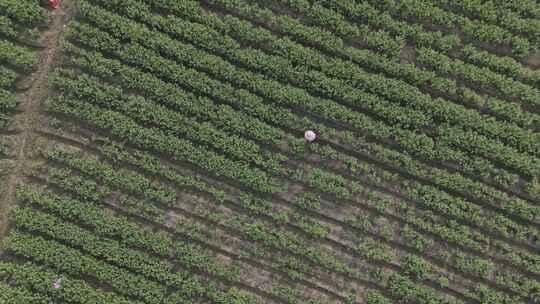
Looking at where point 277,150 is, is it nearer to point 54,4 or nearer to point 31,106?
point 31,106

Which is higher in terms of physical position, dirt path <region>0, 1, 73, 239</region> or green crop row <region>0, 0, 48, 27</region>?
green crop row <region>0, 0, 48, 27</region>

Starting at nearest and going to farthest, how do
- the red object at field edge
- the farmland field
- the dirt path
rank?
1. the farmland field
2. the dirt path
3. the red object at field edge

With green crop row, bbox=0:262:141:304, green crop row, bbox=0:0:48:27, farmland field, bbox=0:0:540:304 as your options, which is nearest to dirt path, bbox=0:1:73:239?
farmland field, bbox=0:0:540:304

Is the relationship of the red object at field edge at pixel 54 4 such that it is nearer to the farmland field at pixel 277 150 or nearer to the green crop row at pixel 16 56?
the farmland field at pixel 277 150

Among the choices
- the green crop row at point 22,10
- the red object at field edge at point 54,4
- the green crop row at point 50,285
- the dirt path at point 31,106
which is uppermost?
the red object at field edge at point 54,4

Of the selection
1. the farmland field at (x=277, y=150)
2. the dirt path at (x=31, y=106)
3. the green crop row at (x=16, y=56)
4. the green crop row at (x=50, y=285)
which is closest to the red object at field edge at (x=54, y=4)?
the dirt path at (x=31, y=106)

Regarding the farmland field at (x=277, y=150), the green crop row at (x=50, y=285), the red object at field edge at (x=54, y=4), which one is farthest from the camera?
the red object at field edge at (x=54, y=4)

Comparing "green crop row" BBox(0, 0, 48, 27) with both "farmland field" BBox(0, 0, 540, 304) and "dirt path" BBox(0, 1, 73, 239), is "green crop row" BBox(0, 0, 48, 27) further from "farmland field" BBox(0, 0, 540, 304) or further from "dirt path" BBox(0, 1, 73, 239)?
"dirt path" BBox(0, 1, 73, 239)

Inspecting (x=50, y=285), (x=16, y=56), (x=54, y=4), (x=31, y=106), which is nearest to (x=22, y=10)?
(x=54, y=4)
